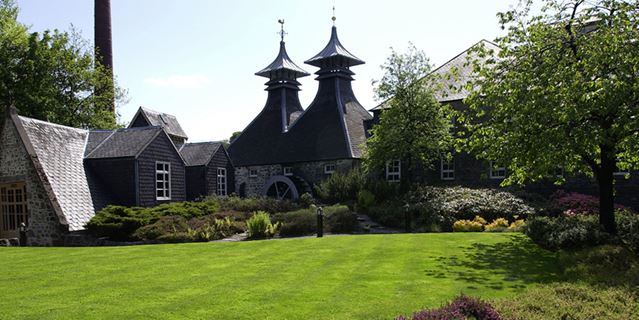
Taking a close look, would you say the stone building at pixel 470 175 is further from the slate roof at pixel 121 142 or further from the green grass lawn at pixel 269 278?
the green grass lawn at pixel 269 278

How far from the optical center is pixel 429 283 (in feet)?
30.9

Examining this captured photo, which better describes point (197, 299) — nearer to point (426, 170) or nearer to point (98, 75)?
point (426, 170)

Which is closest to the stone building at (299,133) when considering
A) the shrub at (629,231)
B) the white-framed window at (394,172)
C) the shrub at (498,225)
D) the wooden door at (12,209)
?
the white-framed window at (394,172)

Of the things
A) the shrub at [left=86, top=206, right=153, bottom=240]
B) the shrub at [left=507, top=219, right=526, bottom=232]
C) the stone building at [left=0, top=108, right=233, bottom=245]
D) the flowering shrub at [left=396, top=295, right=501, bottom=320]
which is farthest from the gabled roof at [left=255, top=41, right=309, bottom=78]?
the flowering shrub at [left=396, top=295, right=501, bottom=320]

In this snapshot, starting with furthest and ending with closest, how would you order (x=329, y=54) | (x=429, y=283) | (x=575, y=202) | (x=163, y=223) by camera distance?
(x=329, y=54) < (x=575, y=202) < (x=163, y=223) < (x=429, y=283)

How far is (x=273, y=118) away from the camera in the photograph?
43875 mm

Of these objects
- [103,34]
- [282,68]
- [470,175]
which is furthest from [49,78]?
[470,175]

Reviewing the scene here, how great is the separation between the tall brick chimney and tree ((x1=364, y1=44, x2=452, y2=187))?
2045 centimetres

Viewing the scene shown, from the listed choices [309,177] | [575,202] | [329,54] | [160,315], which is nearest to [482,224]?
[575,202]

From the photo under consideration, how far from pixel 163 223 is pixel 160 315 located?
1250 cm

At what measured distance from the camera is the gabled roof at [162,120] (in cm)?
3506

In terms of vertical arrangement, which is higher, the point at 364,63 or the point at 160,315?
the point at 364,63

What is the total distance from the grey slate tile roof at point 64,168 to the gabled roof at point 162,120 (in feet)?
37.7

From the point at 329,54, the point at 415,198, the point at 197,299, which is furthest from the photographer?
the point at 329,54
